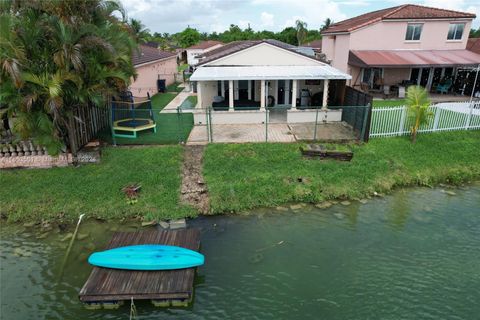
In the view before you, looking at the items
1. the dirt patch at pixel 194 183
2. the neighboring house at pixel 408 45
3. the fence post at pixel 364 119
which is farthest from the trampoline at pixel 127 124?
the neighboring house at pixel 408 45

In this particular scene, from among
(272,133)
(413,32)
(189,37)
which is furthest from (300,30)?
(272,133)

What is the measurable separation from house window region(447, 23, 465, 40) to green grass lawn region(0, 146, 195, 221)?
974 inches

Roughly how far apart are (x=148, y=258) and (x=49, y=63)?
7307 mm

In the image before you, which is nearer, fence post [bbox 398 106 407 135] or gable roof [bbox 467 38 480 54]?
fence post [bbox 398 106 407 135]

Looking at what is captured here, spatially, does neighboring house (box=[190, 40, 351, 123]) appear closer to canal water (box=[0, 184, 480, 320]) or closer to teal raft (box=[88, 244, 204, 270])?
canal water (box=[0, 184, 480, 320])

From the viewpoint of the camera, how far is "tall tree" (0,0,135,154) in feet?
31.3

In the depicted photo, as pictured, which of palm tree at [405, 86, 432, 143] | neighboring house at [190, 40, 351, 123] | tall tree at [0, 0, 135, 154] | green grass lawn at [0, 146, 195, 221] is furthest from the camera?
neighboring house at [190, 40, 351, 123]

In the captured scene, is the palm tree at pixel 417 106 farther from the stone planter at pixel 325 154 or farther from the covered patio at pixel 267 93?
the stone planter at pixel 325 154

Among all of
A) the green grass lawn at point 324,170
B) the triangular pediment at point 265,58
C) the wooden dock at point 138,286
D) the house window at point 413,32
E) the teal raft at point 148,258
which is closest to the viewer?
the wooden dock at point 138,286

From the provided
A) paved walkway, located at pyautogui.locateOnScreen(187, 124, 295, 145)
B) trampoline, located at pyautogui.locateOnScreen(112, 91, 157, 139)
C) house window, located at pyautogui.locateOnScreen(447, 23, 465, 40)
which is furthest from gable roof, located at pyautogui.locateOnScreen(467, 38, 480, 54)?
trampoline, located at pyautogui.locateOnScreen(112, 91, 157, 139)

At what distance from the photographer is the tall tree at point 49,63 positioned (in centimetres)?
954

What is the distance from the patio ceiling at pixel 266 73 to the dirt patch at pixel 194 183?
15.4 feet

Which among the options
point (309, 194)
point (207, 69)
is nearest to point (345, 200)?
point (309, 194)

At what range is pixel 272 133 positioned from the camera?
1512cm
